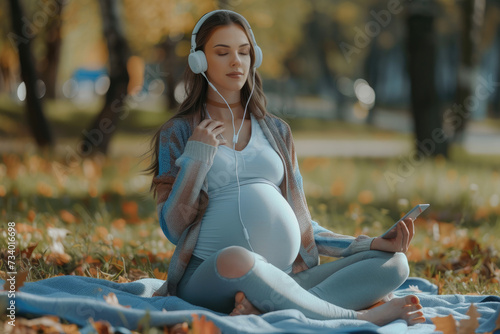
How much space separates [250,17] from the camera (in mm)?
15727

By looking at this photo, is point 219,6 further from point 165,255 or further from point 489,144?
point 489,144

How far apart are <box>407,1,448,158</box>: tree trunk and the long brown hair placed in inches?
272

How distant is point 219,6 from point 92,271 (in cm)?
688

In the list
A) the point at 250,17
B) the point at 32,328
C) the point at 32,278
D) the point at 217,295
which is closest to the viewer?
the point at 32,328

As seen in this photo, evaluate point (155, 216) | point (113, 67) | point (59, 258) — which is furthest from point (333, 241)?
point (113, 67)

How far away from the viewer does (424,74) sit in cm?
997

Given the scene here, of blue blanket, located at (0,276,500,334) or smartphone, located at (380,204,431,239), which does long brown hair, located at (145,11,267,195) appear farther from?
smartphone, located at (380,204,431,239)

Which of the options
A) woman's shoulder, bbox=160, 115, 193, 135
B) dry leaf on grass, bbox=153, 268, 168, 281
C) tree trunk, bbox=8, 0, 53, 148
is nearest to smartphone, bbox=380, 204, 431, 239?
woman's shoulder, bbox=160, 115, 193, 135

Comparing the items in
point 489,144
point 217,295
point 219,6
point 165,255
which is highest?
point 219,6

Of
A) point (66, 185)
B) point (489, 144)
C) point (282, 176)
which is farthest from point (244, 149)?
point (489, 144)

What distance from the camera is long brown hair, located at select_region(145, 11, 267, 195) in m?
3.31

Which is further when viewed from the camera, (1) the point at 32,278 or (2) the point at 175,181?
(1) the point at 32,278

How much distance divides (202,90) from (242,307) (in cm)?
→ 112

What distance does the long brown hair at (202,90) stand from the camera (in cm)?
331
